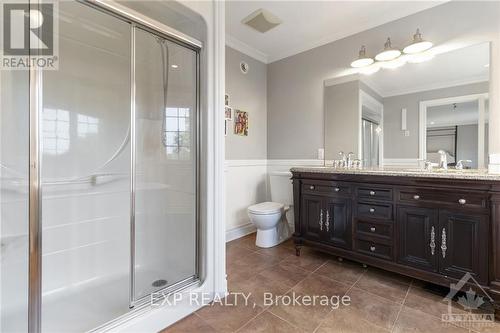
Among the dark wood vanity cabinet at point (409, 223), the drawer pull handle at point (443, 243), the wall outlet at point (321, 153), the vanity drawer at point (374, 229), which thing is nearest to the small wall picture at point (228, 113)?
the dark wood vanity cabinet at point (409, 223)

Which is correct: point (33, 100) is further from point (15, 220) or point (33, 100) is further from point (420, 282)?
point (420, 282)

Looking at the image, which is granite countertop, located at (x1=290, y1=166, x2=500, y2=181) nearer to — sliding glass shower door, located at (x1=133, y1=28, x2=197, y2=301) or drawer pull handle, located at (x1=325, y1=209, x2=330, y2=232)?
drawer pull handle, located at (x1=325, y1=209, x2=330, y2=232)

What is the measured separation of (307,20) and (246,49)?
0.86 meters

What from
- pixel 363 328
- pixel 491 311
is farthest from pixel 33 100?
pixel 491 311

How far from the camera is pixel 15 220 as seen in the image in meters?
1.54

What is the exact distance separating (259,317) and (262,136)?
7.57 ft

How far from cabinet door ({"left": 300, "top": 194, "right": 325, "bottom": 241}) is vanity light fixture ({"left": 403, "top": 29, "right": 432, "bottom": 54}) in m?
1.59

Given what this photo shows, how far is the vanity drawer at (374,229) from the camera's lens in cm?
188

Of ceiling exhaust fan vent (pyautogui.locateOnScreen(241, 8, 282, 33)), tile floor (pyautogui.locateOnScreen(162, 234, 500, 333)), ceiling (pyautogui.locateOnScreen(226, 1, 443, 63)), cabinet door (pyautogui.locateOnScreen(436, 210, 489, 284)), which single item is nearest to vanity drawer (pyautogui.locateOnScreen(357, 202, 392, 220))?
cabinet door (pyautogui.locateOnScreen(436, 210, 489, 284))

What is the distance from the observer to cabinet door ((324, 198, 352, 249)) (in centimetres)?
209

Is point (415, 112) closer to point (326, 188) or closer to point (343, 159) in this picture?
point (343, 159)

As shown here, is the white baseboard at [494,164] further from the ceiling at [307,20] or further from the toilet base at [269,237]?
the toilet base at [269,237]

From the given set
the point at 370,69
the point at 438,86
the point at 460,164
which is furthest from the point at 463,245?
the point at 370,69

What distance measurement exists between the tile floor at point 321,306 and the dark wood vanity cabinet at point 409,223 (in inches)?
6.0
